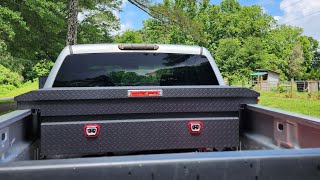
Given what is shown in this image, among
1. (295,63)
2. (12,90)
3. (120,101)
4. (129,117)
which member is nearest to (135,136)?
(129,117)

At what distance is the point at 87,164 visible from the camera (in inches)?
61.0

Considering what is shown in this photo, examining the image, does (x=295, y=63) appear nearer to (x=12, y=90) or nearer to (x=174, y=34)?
(x=174, y=34)

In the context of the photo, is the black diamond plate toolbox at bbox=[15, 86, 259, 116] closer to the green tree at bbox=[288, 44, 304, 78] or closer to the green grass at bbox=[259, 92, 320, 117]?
the green grass at bbox=[259, 92, 320, 117]

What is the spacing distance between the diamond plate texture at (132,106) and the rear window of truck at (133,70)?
1.20 metres

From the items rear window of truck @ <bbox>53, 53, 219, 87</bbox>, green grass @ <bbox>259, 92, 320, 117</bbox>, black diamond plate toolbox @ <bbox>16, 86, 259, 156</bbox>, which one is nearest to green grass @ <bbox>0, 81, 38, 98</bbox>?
green grass @ <bbox>259, 92, 320, 117</bbox>

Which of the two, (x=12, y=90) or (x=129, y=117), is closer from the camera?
(x=129, y=117)

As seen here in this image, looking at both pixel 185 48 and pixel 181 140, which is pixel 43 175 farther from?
pixel 185 48

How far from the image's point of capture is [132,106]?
9.75 feet

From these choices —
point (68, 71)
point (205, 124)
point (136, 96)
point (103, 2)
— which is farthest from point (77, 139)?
point (103, 2)

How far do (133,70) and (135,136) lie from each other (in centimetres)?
150

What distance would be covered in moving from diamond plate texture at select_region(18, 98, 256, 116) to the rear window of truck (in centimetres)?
120

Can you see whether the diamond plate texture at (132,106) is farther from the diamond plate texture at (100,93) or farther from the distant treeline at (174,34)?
the distant treeline at (174,34)

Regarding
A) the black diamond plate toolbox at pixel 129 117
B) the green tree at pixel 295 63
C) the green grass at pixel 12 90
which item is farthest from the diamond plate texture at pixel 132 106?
the green tree at pixel 295 63

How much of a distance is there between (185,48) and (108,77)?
3.12 ft
